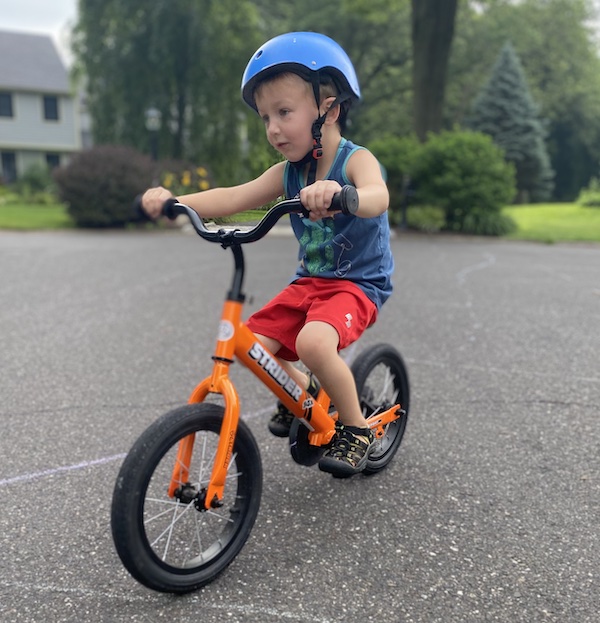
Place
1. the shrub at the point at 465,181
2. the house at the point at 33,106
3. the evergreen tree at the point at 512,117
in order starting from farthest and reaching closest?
the house at the point at 33,106 → the evergreen tree at the point at 512,117 → the shrub at the point at 465,181

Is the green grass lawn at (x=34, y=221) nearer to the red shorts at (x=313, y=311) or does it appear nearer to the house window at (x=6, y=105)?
the red shorts at (x=313, y=311)

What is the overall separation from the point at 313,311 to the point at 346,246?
0.29 meters

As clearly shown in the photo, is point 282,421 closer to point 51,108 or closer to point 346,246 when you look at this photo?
point 346,246

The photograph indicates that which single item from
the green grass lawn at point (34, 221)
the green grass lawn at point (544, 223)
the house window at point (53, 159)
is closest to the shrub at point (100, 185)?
the green grass lawn at point (34, 221)

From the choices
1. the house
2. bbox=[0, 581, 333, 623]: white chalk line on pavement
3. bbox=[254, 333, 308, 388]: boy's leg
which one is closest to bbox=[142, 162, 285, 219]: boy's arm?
bbox=[254, 333, 308, 388]: boy's leg

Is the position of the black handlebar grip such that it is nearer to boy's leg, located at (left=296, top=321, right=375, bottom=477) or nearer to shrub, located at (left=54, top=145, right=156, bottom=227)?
boy's leg, located at (left=296, top=321, right=375, bottom=477)

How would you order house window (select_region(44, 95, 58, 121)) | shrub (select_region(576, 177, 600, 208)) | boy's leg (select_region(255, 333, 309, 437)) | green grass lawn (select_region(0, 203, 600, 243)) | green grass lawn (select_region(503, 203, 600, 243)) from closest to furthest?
boy's leg (select_region(255, 333, 309, 437)), green grass lawn (select_region(503, 203, 600, 243)), green grass lawn (select_region(0, 203, 600, 243)), shrub (select_region(576, 177, 600, 208)), house window (select_region(44, 95, 58, 121))

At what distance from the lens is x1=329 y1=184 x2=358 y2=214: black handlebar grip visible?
1.84 meters

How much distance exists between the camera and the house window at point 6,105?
3359 cm

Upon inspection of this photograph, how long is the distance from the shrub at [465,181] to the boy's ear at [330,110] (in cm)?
1244

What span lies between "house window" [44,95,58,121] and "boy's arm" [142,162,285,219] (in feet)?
120

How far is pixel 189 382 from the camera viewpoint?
425 cm

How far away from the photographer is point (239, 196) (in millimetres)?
2449

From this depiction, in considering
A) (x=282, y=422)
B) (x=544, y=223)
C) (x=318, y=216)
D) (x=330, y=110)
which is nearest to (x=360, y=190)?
(x=318, y=216)
